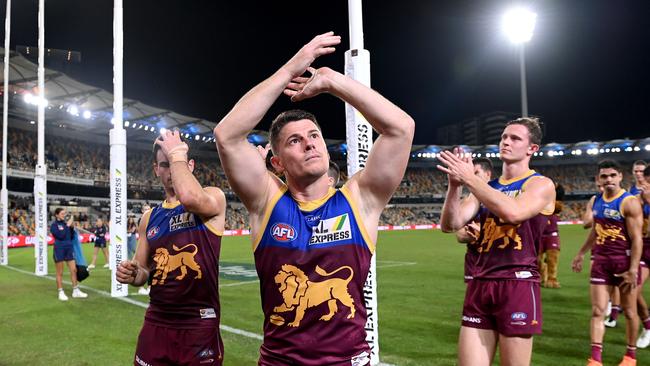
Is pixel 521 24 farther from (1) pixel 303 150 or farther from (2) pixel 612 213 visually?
(1) pixel 303 150

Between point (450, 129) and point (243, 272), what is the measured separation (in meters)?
118

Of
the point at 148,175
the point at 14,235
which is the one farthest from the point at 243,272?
the point at 148,175

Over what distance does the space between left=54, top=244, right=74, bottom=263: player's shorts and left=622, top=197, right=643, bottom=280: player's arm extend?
1217 centimetres

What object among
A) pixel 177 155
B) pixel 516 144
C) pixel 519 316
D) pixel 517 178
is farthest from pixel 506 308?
Result: pixel 177 155

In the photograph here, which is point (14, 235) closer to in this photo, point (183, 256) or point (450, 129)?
point (183, 256)

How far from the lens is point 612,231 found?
6957mm

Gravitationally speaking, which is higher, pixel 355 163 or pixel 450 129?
pixel 450 129

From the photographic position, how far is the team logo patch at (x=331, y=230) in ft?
8.36

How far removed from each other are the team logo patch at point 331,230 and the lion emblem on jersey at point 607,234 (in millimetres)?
5845

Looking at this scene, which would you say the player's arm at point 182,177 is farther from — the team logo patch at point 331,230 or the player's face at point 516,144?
the player's face at point 516,144

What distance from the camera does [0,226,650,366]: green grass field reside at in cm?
686

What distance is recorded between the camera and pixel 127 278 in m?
3.80

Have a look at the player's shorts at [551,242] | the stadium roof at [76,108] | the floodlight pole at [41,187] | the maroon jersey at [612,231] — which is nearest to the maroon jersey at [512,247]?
the maroon jersey at [612,231]

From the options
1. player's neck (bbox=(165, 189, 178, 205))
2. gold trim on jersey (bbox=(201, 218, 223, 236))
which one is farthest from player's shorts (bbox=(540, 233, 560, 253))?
player's neck (bbox=(165, 189, 178, 205))
